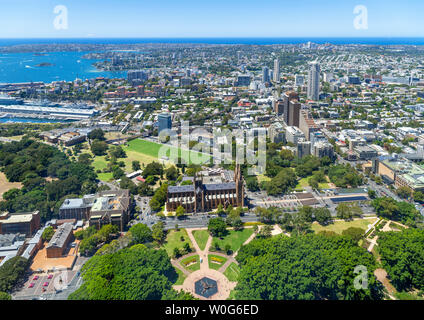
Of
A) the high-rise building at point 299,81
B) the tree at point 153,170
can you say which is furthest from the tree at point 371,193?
the high-rise building at point 299,81

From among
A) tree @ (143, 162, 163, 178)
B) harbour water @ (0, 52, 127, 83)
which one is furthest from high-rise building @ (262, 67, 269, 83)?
tree @ (143, 162, 163, 178)

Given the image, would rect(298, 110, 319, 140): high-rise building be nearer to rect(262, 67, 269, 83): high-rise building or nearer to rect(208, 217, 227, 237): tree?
rect(208, 217, 227, 237): tree

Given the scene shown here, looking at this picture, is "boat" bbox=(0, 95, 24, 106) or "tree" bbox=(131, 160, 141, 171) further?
"boat" bbox=(0, 95, 24, 106)

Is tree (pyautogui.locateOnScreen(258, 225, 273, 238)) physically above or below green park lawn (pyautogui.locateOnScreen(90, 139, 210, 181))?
below

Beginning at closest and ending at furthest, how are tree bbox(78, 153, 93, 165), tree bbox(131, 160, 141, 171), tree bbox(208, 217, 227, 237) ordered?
tree bbox(208, 217, 227, 237) < tree bbox(131, 160, 141, 171) < tree bbox(78, 153, 93, 165)

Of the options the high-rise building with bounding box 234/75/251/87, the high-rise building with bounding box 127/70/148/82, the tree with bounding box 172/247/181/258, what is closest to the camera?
the tree with bounding box 172/247/181/258
